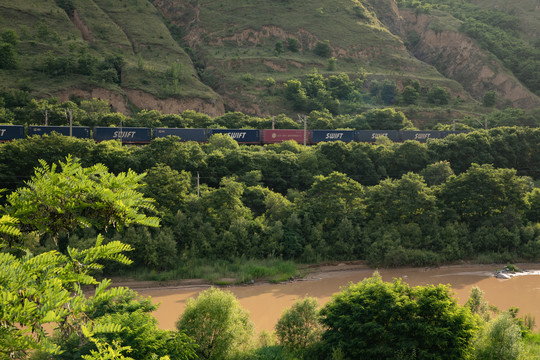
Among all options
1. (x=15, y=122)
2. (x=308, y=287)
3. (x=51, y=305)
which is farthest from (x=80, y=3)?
(x=51, y=305)

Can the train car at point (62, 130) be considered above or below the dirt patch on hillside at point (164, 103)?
below

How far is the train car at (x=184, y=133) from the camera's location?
49375 mm

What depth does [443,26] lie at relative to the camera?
352 feet

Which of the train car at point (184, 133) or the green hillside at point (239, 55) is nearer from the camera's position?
the train car at point (184, 133)

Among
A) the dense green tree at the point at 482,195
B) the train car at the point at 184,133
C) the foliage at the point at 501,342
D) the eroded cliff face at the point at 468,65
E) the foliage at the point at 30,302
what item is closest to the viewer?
the foliage at the point at 30,302

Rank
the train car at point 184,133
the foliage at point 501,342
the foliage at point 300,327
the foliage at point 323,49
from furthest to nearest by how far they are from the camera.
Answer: the foliage at point 323,49, the train car at point 184,133, the foliage at point 300,327, the foliage at point 501,342

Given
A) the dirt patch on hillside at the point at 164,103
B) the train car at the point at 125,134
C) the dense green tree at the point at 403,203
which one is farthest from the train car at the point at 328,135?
the dirt patch on hillside at the point at 164,103

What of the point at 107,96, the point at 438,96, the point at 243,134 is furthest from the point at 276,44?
the point at 243,134

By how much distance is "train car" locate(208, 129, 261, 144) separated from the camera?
51438mm

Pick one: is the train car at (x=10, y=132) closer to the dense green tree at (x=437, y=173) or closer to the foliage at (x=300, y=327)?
the foliage at (x=300, y=327)

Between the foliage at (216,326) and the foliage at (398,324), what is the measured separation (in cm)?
325

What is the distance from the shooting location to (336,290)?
28.3 meters

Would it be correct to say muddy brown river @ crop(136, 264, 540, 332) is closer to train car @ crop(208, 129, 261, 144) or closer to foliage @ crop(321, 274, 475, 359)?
foliage @ crop(321, 274, 475, 359)

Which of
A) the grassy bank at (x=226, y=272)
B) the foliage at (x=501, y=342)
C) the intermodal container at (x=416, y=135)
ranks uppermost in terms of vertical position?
the intermodal container at (x=416, y=135)
